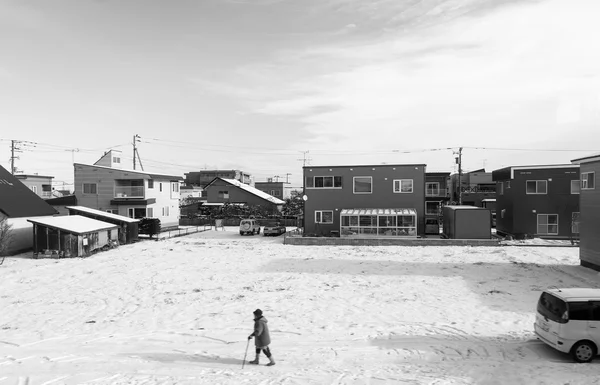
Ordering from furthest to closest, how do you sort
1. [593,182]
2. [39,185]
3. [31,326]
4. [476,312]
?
[39,185]
[593,182]
[476,312]
[31,326]

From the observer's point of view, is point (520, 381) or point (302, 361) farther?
point (302, 361)

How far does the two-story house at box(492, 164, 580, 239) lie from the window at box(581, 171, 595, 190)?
14.1 meters

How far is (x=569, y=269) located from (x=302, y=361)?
61.4ft

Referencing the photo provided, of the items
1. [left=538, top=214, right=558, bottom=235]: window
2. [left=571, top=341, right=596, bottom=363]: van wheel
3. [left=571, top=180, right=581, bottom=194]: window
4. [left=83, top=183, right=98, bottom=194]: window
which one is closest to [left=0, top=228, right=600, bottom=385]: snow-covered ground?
[left=571, top=341, right=596, bottom=363]: van wheel

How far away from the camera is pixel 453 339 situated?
1160 centimetres

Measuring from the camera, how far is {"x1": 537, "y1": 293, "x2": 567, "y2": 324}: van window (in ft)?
33.0

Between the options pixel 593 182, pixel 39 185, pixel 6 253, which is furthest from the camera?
pixel 39 185

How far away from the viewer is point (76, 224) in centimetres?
2934

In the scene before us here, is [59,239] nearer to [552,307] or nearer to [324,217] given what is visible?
[324,217]

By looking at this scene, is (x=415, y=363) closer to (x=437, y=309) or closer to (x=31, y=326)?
(x=437, y=309)

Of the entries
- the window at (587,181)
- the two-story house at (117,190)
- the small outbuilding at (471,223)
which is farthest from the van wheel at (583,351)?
the two-story house at (117,190)

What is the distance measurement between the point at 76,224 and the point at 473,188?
53.6m

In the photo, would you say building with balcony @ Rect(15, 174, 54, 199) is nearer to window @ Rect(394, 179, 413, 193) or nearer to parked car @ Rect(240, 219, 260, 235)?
parked car @ Rect(240, 219, 260, 235)

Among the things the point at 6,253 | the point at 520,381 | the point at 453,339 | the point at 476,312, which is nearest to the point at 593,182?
the point at 476,312
